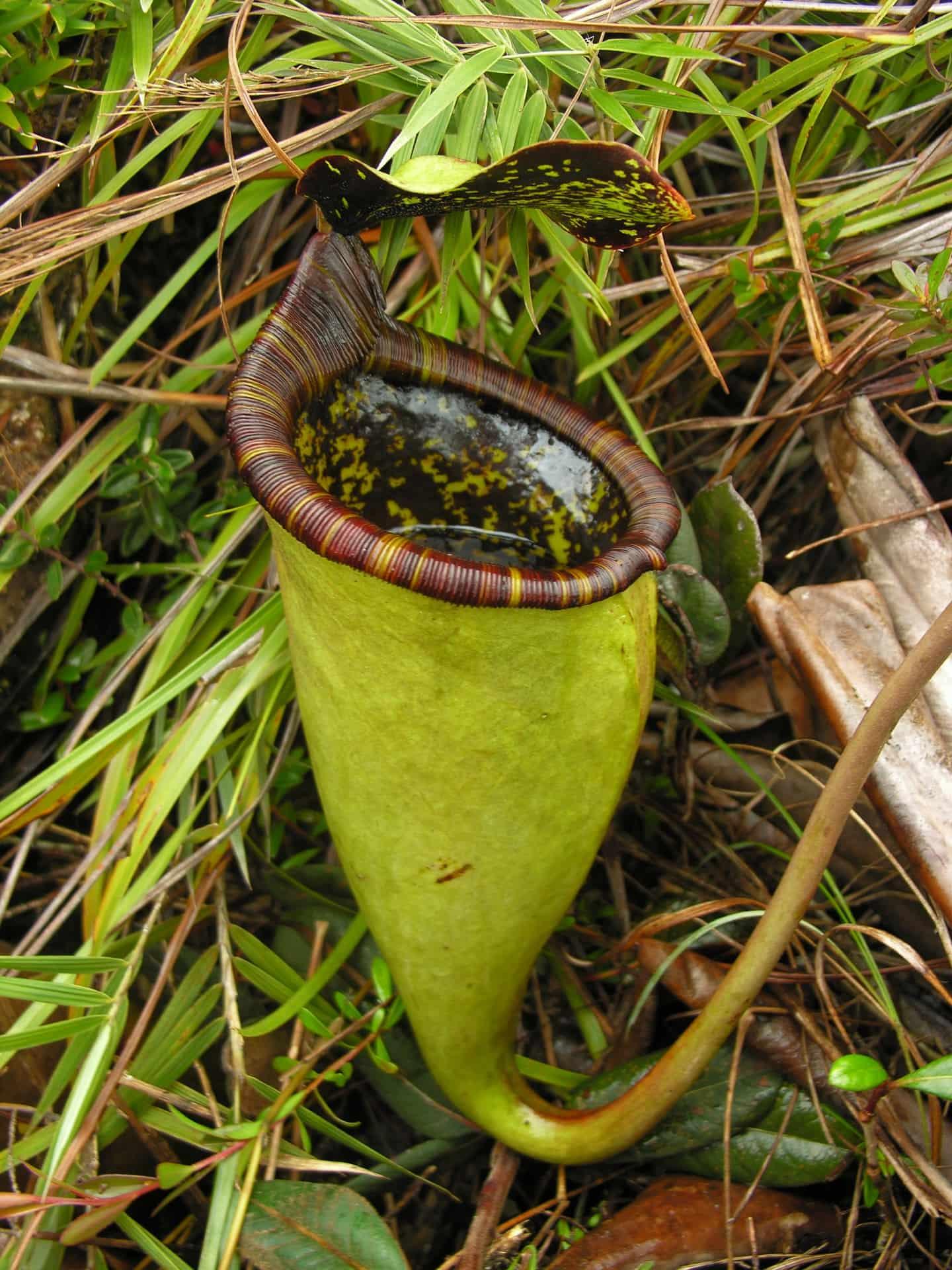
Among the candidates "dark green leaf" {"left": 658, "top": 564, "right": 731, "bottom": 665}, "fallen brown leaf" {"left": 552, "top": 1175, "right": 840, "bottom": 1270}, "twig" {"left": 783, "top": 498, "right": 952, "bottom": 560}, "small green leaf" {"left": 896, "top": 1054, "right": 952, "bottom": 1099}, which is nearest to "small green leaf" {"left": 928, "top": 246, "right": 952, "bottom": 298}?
"twig" {"left": 783, "top": 498, "right": 952, "bottom": 560}

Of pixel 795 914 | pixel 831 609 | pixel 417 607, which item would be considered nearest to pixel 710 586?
pixel 831 609

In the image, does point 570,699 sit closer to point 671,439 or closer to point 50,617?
point 671,439

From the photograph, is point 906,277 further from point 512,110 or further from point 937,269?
point 512,110

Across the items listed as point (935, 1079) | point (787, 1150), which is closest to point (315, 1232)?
point (787, 1150)

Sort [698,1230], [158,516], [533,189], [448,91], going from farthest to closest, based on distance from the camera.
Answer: [158,516] → [698,1230] → [448,91] → [533,189]

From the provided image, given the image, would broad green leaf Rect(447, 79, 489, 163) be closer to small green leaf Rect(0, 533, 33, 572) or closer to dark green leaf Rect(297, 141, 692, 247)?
dark green leaf Rect(297, 141, 692, 247)

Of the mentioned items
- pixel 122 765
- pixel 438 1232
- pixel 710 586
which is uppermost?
pixel 710 586

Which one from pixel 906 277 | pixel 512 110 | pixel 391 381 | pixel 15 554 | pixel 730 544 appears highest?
pixel 512 110

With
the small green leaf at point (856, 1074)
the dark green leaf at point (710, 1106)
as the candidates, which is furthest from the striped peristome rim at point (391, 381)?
the dark green leaf at point (710, 1106)
